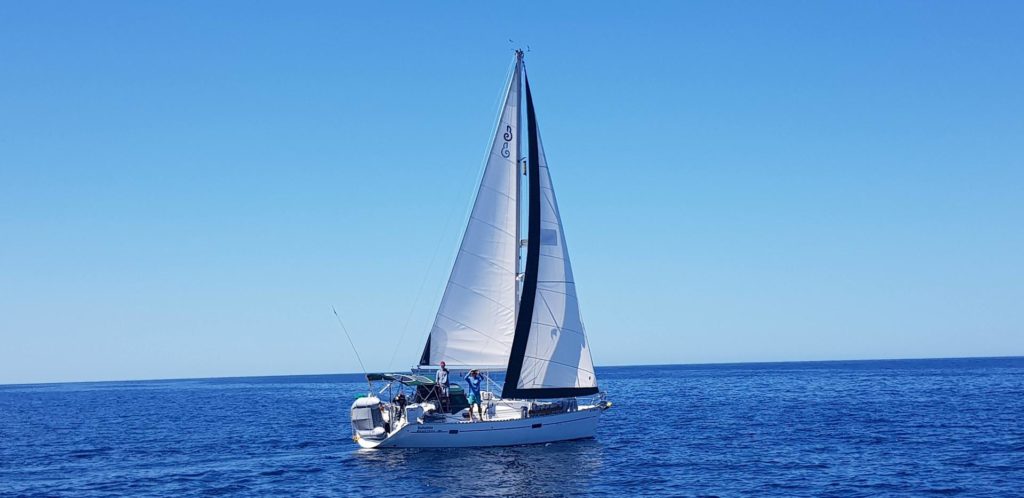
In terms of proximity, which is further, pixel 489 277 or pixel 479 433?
pixel 489 277

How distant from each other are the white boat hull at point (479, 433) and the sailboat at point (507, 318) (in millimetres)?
67

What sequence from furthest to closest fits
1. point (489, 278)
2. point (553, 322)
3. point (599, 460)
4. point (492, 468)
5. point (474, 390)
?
point (474, 390), point (553, 322), point (489, 278), point (599, 460), point (492, 468)

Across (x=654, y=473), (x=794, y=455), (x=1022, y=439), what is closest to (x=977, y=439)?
(x=1022, y=439)

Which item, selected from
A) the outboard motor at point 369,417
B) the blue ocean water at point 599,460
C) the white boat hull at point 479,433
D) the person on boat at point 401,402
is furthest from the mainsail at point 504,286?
the blue ocean water at point 599,460

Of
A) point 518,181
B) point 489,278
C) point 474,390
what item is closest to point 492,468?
point 474,390

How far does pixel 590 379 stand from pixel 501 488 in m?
10.6

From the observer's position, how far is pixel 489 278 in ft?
126

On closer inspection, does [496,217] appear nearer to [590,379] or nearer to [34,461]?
[590,379]

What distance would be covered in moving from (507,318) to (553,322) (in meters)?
2.24

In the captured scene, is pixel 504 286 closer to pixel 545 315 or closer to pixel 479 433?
pixel 545 315

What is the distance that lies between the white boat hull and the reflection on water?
0.44m

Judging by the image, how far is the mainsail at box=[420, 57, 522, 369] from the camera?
3834 cm

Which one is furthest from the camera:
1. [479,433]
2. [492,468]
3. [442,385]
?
[442,385]

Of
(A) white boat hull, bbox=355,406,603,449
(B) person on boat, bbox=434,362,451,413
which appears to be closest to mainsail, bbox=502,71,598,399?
(A) white boat hull, bbox=355,406,603,449
